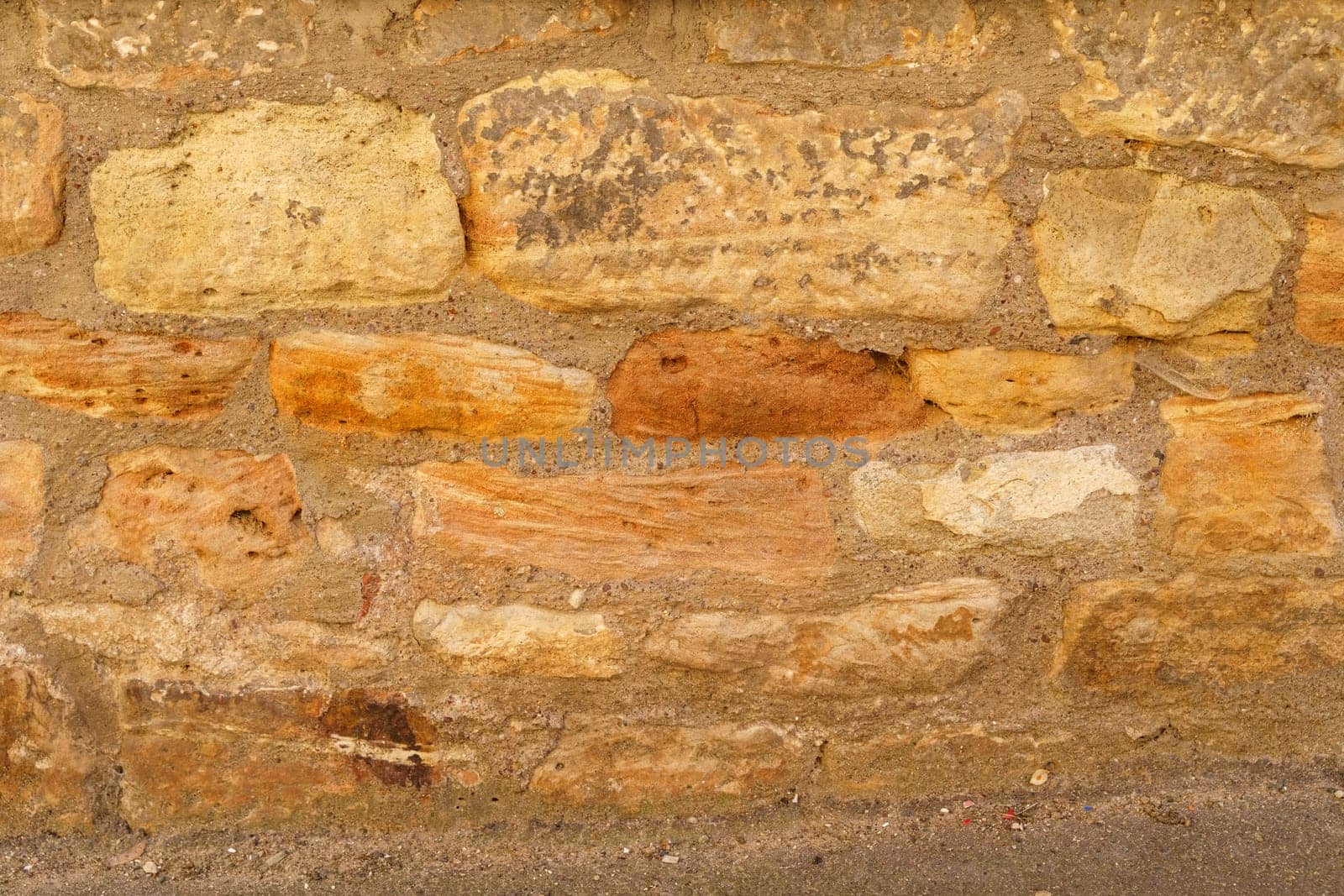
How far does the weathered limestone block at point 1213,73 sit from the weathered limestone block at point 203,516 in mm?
1048

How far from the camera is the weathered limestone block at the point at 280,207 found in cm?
131

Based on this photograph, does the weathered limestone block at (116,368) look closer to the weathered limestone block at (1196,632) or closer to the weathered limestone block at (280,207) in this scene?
the weathered limestone block at (280,207)

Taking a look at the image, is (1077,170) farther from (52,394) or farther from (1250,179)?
(52,394)

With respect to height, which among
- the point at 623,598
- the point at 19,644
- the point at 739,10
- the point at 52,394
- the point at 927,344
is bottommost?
the point at 19,644

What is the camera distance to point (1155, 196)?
1321 millimetres

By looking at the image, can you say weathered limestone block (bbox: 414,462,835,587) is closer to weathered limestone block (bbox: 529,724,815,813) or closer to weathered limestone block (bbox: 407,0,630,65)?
weathered limestone block (bbox: 529,724,815,813)

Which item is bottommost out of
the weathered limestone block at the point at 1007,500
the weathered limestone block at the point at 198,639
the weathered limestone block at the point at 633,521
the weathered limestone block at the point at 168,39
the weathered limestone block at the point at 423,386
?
the weathered limestone block at the point at 198,639

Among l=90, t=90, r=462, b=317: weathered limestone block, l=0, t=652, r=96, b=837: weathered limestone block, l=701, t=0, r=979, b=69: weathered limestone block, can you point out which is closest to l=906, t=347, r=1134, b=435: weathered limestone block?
l=701, t=0, r=979, b=69: weathered limestone block

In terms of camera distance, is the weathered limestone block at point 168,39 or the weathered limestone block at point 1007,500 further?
the weathered limestone block at point 1007,500

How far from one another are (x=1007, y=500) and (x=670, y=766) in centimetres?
55

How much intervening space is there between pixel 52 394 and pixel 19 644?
328mm

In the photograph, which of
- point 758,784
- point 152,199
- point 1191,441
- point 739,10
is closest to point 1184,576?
point 1191,441

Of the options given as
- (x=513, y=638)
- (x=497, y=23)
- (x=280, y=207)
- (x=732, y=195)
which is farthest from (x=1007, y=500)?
(x=280, y=207)

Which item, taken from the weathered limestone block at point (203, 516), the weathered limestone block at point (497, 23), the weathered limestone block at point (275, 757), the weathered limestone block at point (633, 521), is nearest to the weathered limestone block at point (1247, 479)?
the weathered limestone block at point (633, 521)
